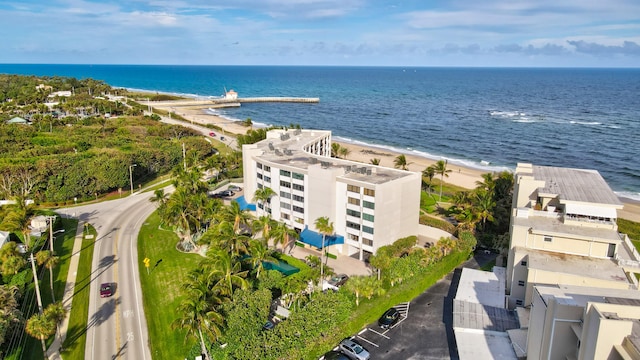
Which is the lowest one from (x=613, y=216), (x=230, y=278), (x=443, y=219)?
(x=443, y=219)

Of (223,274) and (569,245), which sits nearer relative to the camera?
(223,274)

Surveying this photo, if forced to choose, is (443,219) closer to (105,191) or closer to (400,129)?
(105,191)

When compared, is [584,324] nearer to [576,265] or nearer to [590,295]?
[590,295]

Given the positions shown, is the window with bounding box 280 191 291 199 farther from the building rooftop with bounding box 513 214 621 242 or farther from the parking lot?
the building rooftop with bounding box 513 214 621 242

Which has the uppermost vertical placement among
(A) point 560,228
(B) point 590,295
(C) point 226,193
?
(B) point 590,295

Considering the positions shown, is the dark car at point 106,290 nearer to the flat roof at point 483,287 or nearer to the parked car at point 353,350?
the parked car at point 353,350

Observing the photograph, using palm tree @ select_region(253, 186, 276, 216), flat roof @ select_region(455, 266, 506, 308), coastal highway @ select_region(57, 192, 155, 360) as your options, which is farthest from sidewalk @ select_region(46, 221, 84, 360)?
flat roof @ select_region(455, 266, 506, 308)

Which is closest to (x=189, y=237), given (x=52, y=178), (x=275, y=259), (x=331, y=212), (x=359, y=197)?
(x=275, y=259)

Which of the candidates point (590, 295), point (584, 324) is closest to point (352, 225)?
point (590, 295)
